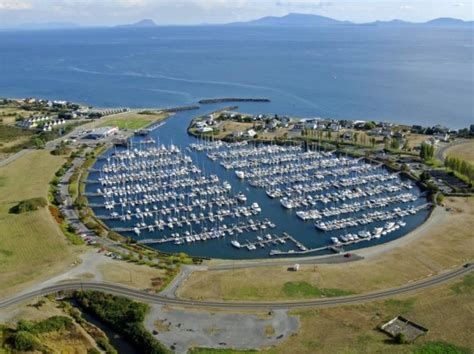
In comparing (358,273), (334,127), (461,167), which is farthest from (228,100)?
(358,273)

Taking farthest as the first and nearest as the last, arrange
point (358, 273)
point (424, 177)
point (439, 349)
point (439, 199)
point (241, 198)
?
1. point (424, 177)
2. point (241, 198)
3. point (439, 199)
4. point (358, 273)
5. point (439, 349)

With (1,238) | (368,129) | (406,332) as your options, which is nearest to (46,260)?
(1,238)

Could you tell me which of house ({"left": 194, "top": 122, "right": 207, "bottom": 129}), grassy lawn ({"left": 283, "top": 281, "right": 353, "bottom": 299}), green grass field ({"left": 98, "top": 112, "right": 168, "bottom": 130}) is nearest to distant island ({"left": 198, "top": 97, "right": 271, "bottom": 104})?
green grass field ({"left": 98, "top": 112, "right": 168, "bottom": 130})

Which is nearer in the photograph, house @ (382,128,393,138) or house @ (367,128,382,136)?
house @ (382,128,393,138)

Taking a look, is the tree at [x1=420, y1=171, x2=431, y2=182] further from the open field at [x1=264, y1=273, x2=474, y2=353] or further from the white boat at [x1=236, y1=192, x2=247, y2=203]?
the open field at [x1=264, y1=273, x2=474, y2=353]

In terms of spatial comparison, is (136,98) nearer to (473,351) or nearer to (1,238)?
(1,238)

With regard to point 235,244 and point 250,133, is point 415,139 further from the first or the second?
point 235,244

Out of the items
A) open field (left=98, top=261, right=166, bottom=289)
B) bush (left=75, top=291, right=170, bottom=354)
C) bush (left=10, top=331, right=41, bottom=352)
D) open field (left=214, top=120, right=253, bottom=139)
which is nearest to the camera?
bush (left=10, top=331, right=41, bottom=352)
